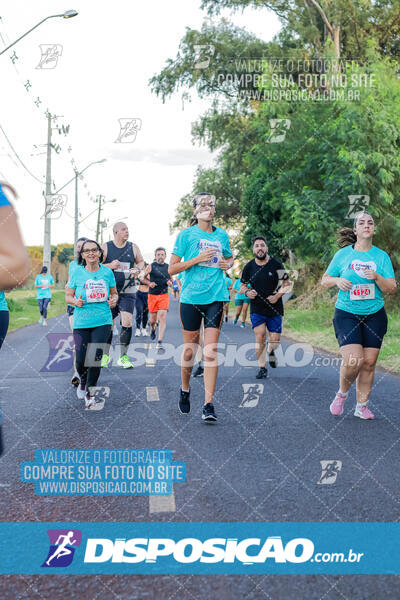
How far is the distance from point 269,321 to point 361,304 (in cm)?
352

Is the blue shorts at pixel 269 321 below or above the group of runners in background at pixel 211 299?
below

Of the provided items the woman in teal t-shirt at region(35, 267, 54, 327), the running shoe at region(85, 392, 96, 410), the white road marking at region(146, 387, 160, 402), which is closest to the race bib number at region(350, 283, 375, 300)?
the white road marking at region(146, 387, 160, 402)

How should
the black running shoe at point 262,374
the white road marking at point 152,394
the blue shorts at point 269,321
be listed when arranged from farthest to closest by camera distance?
the blue shorts at point 269,321
the black running shoe at point 262,374
the white road marking at point 152,394

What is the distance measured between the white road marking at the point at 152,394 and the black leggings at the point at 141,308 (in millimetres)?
7719

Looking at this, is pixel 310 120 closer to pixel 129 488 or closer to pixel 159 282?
pixel 159 282

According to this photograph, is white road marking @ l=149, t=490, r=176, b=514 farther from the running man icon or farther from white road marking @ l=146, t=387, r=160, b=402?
white road marking @ l=146, t=387, r=160, b=402

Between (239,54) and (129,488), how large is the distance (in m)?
26.9

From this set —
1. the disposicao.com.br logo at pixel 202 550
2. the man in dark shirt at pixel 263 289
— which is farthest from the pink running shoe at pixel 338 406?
the disposicao.com.br logo at pixel 202 550

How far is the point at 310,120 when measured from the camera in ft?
70.1

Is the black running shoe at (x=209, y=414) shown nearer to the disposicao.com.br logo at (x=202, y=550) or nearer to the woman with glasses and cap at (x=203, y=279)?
the woman with glasses and cap at (x=203, y=279)

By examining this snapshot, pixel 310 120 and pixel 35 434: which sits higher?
pixel 310 120

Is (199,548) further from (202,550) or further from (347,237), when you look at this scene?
(347,237)

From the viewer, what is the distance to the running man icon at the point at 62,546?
3357 millimetres

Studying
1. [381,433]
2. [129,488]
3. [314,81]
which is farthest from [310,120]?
[129,488]
